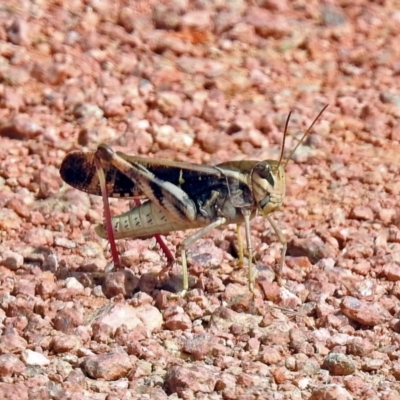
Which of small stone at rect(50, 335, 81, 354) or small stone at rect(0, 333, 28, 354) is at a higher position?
small stone at rect(0, 333, 28, 354)

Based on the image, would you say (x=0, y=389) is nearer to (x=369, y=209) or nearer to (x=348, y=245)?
(x=348, y=245)

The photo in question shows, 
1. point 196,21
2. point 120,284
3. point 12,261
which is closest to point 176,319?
point 120,284

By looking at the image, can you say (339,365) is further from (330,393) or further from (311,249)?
(311,249)

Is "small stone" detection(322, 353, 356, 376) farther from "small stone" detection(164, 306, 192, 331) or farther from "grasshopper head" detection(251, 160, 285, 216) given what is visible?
"grasshopper head" detection(251, 160, 285, 216)

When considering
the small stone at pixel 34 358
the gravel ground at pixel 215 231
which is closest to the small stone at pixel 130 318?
the gravel ground at pixel 215 231

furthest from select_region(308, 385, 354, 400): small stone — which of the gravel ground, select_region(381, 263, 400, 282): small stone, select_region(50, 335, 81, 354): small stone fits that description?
select_region(381, 263, 400, 282): small stone

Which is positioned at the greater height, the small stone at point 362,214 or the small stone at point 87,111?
the small stone at point 87,111

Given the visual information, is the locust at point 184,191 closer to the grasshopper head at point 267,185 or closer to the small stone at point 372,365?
the grasshopper head at point 267,185

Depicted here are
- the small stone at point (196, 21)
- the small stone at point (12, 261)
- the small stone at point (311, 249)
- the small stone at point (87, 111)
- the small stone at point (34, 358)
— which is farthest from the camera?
the small stone at point (196, 21)
